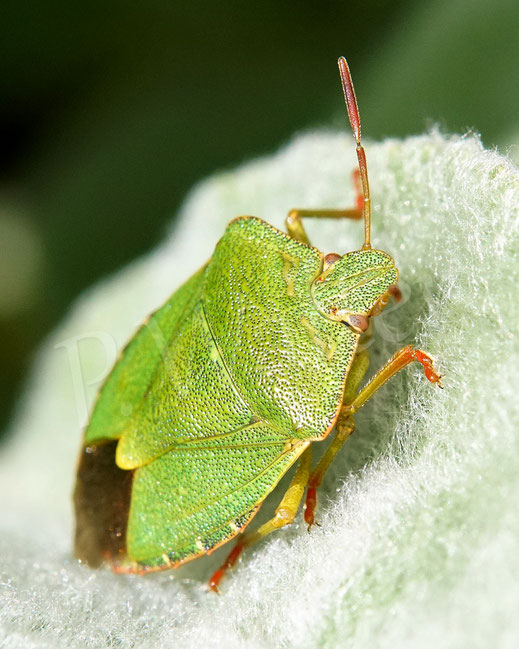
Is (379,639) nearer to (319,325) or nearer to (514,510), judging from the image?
(514,510)

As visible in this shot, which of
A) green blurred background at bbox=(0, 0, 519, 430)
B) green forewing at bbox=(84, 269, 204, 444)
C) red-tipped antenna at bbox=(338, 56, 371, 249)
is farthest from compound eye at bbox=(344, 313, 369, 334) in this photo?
green blurred background at bbox=(0, 0, 519, 430)

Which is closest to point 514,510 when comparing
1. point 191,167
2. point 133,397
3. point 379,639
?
point 379,639

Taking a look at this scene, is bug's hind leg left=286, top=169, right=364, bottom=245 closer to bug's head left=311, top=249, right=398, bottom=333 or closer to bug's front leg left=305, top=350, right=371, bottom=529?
bug's head left=311, top=249, right=398, bottom=333

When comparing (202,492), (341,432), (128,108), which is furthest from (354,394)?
(128,108)

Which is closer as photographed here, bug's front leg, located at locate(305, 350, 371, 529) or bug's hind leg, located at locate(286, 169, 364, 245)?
bug's front leg, located at locate(305, 350, 371, 529)

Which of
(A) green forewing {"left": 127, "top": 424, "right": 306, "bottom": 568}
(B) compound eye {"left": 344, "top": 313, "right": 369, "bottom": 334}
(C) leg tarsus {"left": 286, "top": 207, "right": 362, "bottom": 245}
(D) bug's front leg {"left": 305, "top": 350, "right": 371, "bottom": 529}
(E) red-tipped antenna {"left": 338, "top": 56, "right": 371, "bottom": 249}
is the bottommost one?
(A) green forewing {"left": 127, "top": 424, "right": 306, "bottom": 568}

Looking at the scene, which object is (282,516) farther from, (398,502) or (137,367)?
(137,367)

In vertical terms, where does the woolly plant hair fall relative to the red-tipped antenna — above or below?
below
